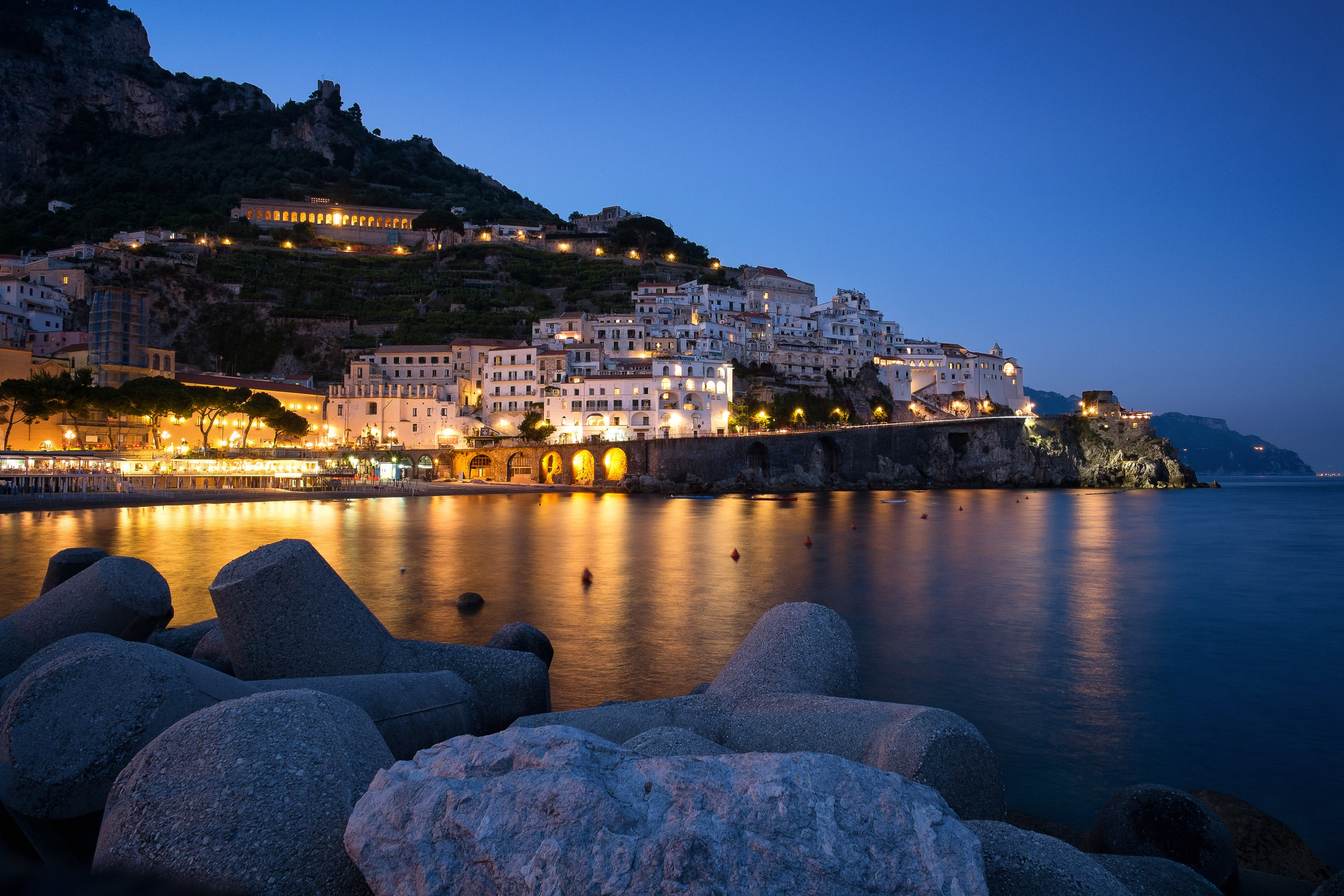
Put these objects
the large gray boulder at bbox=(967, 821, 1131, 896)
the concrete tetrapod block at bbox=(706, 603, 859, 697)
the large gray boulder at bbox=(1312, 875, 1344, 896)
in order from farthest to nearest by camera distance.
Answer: the concrete tetrapod block at bbox=(706, 603, 859, 697) < the large gray boulder at bbox=(1312, 875, 1344, 896) < the large gray boulder at bbox=(967, 821, 1131, 896)

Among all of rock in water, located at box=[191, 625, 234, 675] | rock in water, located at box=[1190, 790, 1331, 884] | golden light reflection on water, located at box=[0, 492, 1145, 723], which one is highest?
rock in water, located at box=[191, 625, 234, 675]

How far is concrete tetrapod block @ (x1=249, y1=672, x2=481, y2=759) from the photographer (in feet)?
17.0

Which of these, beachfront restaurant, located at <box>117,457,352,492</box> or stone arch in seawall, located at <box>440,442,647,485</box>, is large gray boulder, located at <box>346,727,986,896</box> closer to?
beachfront restaurant, located at <box>117,457,352,492</box>

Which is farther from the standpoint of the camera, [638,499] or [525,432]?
[525,432]

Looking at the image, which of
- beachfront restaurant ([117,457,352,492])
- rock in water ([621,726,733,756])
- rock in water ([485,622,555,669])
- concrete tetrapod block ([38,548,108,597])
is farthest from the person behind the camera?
beachfront restaurant ([117,457,352,492])

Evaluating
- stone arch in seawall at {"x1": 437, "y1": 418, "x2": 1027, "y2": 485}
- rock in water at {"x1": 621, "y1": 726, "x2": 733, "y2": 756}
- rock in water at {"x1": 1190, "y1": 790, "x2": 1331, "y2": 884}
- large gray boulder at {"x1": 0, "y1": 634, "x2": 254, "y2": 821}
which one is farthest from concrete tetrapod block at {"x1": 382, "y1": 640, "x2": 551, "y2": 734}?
stone arch in seawall at {"x1": 437, "y1": 418, "x2": 1027, "y2": 485}

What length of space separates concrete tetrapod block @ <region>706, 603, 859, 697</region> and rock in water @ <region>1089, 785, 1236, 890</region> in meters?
2.01

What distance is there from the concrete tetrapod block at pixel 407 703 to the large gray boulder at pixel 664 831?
8.19 ft

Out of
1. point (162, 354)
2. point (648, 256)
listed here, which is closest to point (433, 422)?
point (162, 354)

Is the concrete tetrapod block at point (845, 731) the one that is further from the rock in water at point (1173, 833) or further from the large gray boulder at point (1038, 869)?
the rock in water at point (1173, 833)

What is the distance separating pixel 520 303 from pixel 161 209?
64.1 metres

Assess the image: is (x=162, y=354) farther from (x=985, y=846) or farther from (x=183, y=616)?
(x=985, y=846)

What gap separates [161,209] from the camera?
123438 mm

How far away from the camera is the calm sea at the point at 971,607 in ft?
29.9
